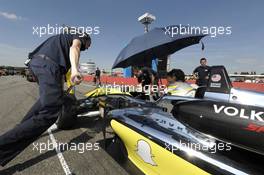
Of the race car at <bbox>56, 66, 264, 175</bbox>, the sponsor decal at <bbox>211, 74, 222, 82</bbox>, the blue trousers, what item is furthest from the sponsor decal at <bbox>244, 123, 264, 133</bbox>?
the blue trousers

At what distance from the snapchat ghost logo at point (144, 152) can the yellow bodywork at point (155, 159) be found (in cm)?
2

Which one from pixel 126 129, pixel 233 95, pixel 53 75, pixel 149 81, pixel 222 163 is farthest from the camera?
pixel 149 81

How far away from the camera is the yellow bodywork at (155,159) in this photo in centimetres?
138

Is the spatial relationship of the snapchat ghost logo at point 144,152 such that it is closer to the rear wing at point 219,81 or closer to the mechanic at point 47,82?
the rear wing at point 219,81

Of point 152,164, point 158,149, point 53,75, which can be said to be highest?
point 53,75

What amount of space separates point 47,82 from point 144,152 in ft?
3.96

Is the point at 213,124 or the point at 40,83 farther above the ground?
the point at 40,83

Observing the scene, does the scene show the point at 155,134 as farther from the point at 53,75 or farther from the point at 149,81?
the point at 149,81

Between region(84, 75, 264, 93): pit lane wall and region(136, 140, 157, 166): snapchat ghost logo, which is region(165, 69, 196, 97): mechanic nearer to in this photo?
region(136, 140, 157, 166): snapchat ghost logo

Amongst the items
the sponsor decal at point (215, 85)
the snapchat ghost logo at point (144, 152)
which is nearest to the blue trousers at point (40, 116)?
the snapchat ghost logo at point (144, 152)

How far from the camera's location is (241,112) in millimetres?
1385

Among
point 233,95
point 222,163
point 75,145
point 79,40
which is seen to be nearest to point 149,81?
point 75,145

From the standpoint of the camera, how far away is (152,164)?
1.69 meters

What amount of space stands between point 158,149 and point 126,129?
19.3 inches
